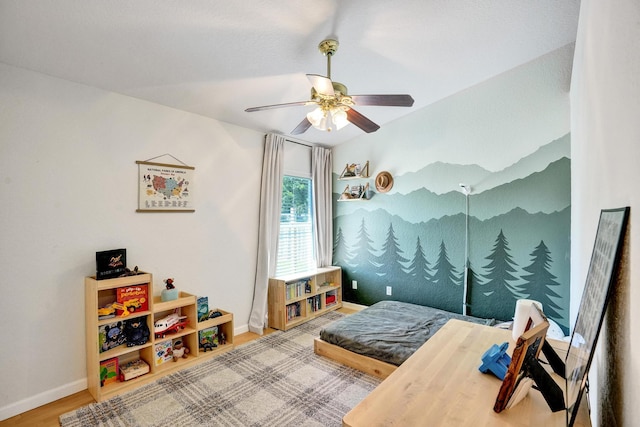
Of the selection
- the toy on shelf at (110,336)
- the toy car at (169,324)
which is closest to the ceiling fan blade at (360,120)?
the toy car at (169,324)

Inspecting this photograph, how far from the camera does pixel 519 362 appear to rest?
0.97m

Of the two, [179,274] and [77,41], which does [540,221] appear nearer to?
[179,274]

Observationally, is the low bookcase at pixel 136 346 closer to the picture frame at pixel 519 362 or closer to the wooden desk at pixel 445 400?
the wooden desk at pixel 445 400

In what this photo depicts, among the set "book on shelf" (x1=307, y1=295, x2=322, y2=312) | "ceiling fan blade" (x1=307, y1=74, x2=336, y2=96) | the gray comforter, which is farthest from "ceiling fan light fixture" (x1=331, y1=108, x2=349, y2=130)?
"book on shelf" (x1=307, y1=295, x2=322, y2=312)

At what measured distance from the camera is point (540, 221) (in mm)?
3098

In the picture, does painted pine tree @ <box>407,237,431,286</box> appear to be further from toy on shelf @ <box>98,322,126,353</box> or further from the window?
toy on shelf @ <box>98,322,126,353</box>

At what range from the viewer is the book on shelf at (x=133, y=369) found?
2.51 m

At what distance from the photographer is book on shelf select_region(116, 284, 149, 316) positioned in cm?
249

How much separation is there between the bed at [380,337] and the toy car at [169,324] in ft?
4.51

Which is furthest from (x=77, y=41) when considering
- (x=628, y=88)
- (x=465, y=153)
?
(x=465, y=153)

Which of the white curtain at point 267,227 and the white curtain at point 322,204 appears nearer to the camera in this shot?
the white curtain at point 267,227

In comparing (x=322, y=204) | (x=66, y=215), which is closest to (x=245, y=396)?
(x=66, y=215)

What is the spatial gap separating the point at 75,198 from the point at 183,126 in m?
1.20

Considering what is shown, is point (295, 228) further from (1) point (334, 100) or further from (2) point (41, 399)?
(2) point (41, 399)
